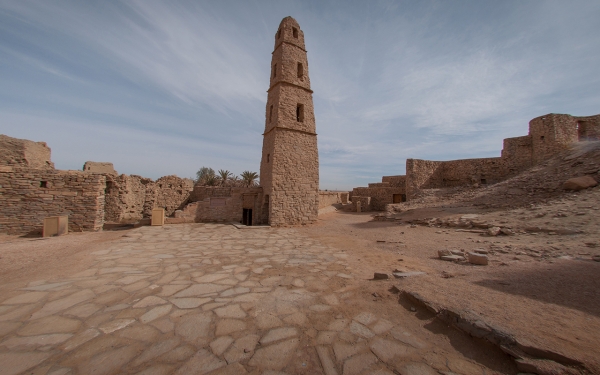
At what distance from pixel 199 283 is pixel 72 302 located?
62.3 inches

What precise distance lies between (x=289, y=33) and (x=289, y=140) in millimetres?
6251

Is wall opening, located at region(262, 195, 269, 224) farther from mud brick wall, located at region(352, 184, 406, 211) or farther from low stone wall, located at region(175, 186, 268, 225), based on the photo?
mud brick wall, located at region(352, 184, 406, 211)

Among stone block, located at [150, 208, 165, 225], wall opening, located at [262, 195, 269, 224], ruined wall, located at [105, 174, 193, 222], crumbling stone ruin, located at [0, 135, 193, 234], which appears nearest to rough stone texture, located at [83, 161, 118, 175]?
ruined wall, located at [105, 174, 193, 222]

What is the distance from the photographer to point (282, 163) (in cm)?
1180

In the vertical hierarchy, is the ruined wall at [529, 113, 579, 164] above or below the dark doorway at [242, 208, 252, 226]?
above

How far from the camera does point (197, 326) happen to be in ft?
8.45

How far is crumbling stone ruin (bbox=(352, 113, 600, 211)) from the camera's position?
14164 millimetres

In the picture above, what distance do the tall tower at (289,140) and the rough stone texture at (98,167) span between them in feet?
38.3

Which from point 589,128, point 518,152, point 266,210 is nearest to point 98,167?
point 266,210

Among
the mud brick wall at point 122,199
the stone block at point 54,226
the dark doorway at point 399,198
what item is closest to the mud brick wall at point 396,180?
the dark doorway at point 399,198

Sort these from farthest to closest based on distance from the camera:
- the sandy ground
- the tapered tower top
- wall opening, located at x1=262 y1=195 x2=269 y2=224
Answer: the tapered tower top < wall opening, located at x1=262 y1=195 x2=269 y2=224 < the sandy ground

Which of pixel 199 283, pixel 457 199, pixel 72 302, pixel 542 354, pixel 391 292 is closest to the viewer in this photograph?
pixel 542 354

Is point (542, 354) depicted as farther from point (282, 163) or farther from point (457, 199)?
point (457, 199)

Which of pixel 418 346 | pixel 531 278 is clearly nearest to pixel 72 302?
pixel 418 346
